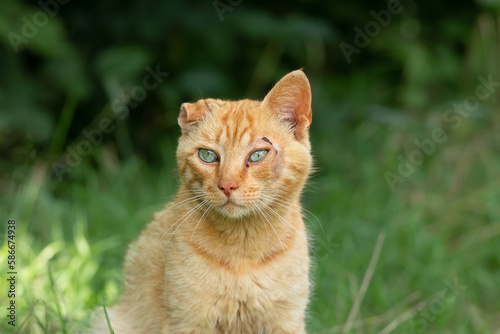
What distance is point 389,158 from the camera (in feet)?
19.0

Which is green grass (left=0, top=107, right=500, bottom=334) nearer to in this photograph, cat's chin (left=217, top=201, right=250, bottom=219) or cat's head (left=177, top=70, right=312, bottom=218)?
cat's head (left=177, top=70, right=312, bottom=218)

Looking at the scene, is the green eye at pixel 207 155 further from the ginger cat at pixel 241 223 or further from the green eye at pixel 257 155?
the green eye at pixel 257 155

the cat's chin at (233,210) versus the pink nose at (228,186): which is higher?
the pink nose at (228,186)

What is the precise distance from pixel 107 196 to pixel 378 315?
2.48 m

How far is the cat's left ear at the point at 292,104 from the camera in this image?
119 inches

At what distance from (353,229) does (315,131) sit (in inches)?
49.0

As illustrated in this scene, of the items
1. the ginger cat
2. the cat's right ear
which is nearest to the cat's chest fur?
the ginger cat

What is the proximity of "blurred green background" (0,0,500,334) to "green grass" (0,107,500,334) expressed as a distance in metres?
0.02

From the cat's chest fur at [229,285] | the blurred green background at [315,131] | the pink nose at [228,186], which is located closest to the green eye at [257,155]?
the pink nose at [228,186]

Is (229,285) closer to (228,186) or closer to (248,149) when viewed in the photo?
(228,186)

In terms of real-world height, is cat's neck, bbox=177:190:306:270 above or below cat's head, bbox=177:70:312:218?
below

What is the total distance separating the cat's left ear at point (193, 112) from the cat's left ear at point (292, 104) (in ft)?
0.89

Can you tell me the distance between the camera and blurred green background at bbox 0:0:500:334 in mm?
4613

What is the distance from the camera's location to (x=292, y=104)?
10.1 feet
